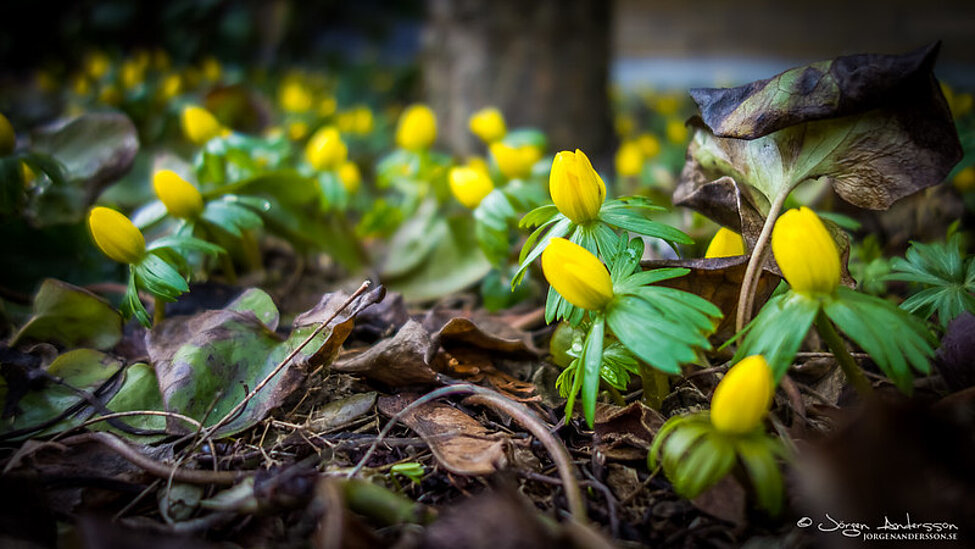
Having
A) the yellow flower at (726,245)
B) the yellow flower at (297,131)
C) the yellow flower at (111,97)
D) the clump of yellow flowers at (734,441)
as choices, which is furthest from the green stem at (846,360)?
the yellow flower at (111,97)

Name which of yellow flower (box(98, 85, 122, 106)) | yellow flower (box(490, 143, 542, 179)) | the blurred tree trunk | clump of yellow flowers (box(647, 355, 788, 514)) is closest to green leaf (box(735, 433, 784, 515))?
clump of yellow flowers (box(647, 355, 788, 514))

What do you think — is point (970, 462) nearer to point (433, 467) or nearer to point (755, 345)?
point (755, 345)

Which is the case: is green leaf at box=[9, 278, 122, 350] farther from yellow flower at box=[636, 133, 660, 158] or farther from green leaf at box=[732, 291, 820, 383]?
yellow flower at box=[636, 133, 660, 158]

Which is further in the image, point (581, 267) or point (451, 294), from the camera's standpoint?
point (451, 294)

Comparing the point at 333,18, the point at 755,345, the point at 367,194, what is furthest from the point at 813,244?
the point at 333,18

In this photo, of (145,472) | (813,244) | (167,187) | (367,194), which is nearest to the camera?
(813,244)
